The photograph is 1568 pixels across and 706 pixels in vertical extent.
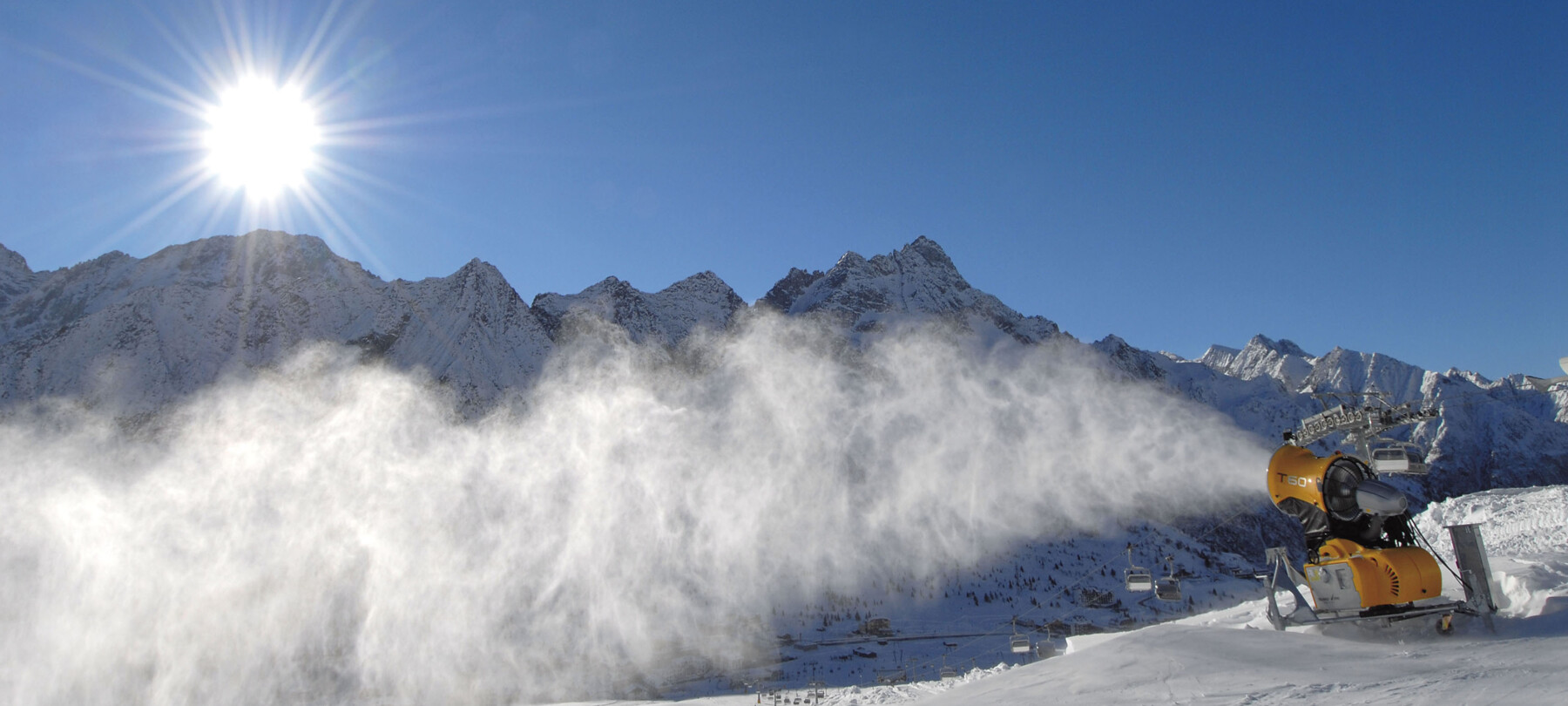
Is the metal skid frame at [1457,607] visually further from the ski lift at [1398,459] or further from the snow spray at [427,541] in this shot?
the snow spray at [427,541]

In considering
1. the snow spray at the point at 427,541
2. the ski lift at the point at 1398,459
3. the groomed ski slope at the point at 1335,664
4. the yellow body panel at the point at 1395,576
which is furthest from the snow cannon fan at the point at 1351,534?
the snow spray at the point at 427,541

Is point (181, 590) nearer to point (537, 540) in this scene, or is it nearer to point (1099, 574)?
point (537, 540)

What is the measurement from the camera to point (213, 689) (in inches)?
2569

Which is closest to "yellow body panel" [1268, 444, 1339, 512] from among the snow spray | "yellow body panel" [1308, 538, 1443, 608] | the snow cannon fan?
the snow cannon fan

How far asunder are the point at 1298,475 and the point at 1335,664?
4482mm

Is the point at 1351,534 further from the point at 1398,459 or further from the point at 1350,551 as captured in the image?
the point at 1398,459

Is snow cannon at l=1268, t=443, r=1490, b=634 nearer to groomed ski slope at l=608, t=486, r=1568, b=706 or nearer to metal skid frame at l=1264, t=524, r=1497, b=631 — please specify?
metal skid frame at l=1264, t=524, r=1497, b=631

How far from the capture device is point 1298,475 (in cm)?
1477

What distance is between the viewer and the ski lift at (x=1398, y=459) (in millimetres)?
14016

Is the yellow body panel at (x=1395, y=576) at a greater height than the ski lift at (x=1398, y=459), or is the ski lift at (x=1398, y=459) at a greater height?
the ski lift at (x=1398, y=459)

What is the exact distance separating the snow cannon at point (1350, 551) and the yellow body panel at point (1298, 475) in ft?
0.06

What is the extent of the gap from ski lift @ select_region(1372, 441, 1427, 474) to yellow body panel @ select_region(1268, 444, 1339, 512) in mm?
873

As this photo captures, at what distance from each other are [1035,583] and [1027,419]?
37857 millimetres

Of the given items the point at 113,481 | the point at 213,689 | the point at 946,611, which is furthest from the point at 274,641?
the point at 946,611
